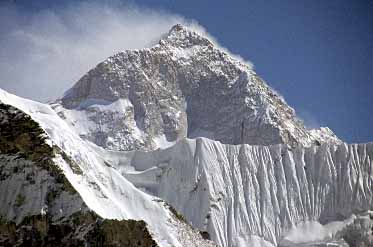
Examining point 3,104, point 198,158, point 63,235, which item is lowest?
point 63,235

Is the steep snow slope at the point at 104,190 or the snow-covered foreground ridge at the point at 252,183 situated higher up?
the snow-covered foreground ridge at the point at 252,183

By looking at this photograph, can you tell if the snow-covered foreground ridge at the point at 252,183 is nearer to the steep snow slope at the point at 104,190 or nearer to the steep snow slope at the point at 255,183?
the steep snow slope at the point at 255,183

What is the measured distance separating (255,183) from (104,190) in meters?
86.3

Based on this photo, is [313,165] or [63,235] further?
[313,165]

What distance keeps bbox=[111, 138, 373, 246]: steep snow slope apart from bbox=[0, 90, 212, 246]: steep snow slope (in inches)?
2504

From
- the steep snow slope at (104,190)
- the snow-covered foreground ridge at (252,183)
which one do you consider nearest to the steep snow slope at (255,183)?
the snow-covered foreground ridge at (252,183)

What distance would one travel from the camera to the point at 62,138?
272ft

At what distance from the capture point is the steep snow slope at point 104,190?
247 feet

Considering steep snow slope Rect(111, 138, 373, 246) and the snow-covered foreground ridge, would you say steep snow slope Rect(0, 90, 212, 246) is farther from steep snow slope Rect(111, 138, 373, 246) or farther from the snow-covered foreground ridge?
steep snow slope Rect(111, 138, 373, 246)

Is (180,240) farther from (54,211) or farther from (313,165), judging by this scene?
(313,165)

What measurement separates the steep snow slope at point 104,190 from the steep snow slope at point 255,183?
63610mm

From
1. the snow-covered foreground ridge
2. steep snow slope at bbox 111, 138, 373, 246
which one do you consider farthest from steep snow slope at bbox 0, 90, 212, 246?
steep snow slope at bbox 111, 138, 373, 246

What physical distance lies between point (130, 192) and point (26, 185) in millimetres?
19962

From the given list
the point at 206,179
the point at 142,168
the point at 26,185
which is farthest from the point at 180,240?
the point at 142,168
